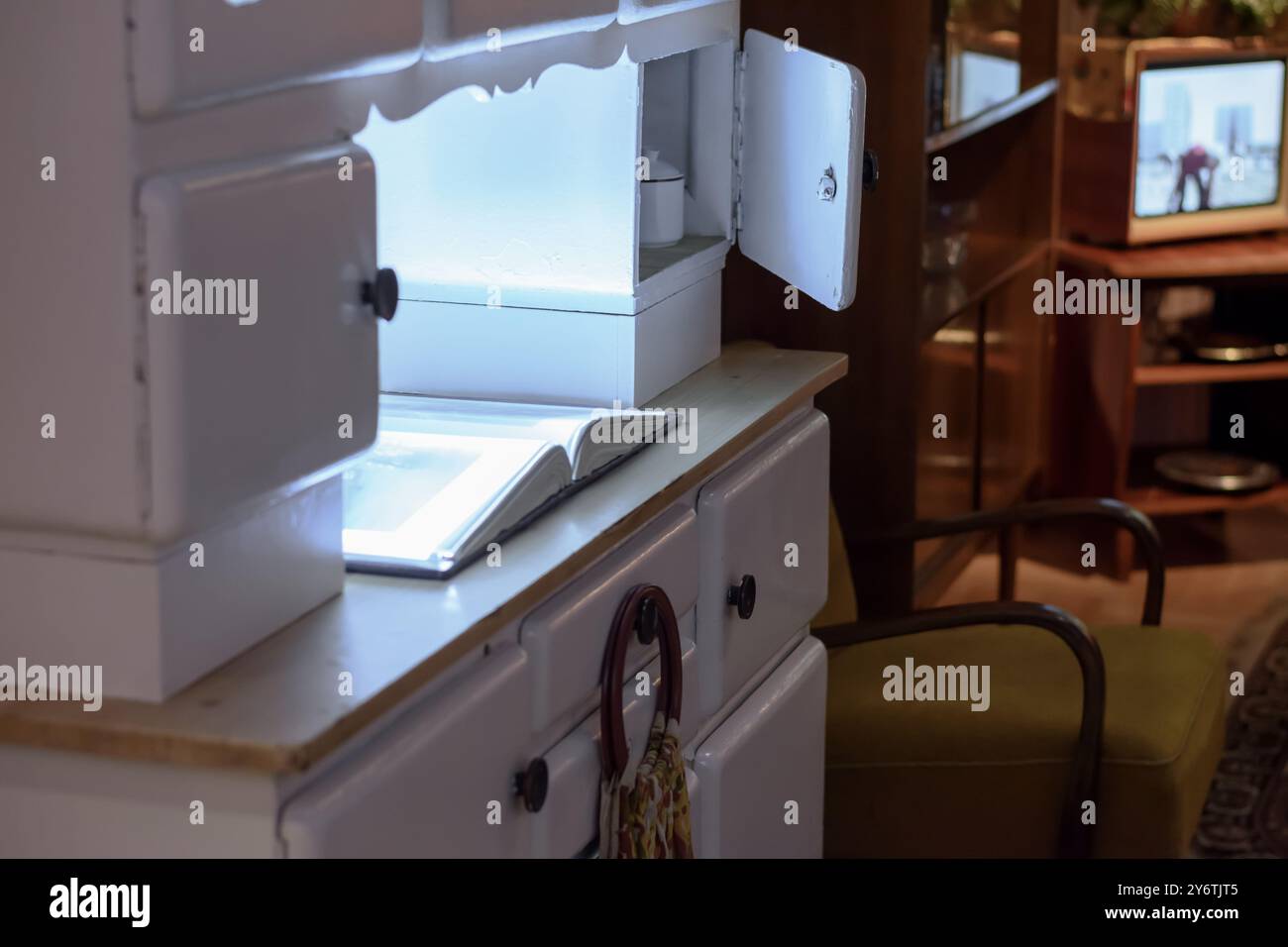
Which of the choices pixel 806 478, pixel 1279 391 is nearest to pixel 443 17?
pixel 806 478

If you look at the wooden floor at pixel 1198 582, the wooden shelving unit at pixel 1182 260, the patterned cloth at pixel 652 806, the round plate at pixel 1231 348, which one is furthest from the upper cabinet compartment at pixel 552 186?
the round plate at pixel 1231 348

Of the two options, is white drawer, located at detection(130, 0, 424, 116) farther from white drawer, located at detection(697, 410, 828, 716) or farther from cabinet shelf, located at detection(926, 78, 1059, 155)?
cabinet shelf, located at detection(926, 78, 1059, 155)

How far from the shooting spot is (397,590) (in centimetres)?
131

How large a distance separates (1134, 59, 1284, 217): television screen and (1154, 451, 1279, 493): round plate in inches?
23.9

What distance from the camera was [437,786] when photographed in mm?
1205

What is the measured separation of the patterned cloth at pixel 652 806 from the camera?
58.8 inches

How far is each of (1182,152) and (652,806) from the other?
302cm

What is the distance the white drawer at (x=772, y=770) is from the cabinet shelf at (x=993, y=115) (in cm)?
106

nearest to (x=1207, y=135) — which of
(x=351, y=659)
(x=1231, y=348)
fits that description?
(x=1231, y=348)

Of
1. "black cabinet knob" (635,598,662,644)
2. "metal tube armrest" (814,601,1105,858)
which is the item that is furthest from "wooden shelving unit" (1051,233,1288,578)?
A: "black cabinet knob" (635,598,662,644)

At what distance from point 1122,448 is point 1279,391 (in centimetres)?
64

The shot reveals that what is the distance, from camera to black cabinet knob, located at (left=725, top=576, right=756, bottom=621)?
5.87ft

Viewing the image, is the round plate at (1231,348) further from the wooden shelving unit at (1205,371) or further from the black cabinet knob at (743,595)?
the black cabinet knob at (743,595)

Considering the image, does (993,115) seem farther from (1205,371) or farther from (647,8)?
(647,8)
